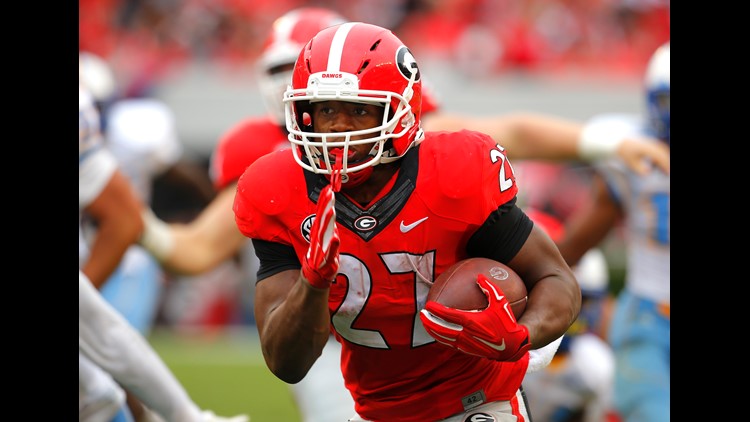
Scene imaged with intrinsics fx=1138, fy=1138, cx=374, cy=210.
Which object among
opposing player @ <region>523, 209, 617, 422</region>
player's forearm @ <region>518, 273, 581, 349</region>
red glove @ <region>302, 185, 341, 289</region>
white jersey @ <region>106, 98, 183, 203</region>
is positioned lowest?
opposing player @ <region>523, 209, 617, 422</region>

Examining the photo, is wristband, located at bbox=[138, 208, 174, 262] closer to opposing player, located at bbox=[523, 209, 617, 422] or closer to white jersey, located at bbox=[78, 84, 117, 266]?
white jersey, located at bbox=[78, 84, 117, 266]

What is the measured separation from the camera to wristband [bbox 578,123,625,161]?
454 centimetres

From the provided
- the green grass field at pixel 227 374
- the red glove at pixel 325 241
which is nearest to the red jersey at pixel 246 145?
the red glove at pixel 325 241

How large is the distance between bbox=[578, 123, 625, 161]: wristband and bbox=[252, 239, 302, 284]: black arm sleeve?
1.96m

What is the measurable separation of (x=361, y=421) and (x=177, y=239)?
5.97 ft

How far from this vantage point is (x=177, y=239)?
4.79 m

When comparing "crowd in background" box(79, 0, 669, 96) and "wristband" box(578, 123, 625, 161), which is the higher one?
"wristband" box(578, 123, 625, 161)

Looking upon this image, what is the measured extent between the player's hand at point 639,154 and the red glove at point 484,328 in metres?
1.94

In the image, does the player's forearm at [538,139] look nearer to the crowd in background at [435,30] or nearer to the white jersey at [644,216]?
the white jersey at [644,216]

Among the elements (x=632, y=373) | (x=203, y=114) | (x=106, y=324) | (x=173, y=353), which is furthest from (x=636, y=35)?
(x=106, y=324)

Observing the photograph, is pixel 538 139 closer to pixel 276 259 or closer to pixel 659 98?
pixel 659 98

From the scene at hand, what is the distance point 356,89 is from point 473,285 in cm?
56

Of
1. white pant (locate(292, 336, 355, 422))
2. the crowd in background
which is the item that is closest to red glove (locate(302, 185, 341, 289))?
white pant (locate(292, 336, 355, 422))

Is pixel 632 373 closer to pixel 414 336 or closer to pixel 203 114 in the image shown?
pixel 414 336
